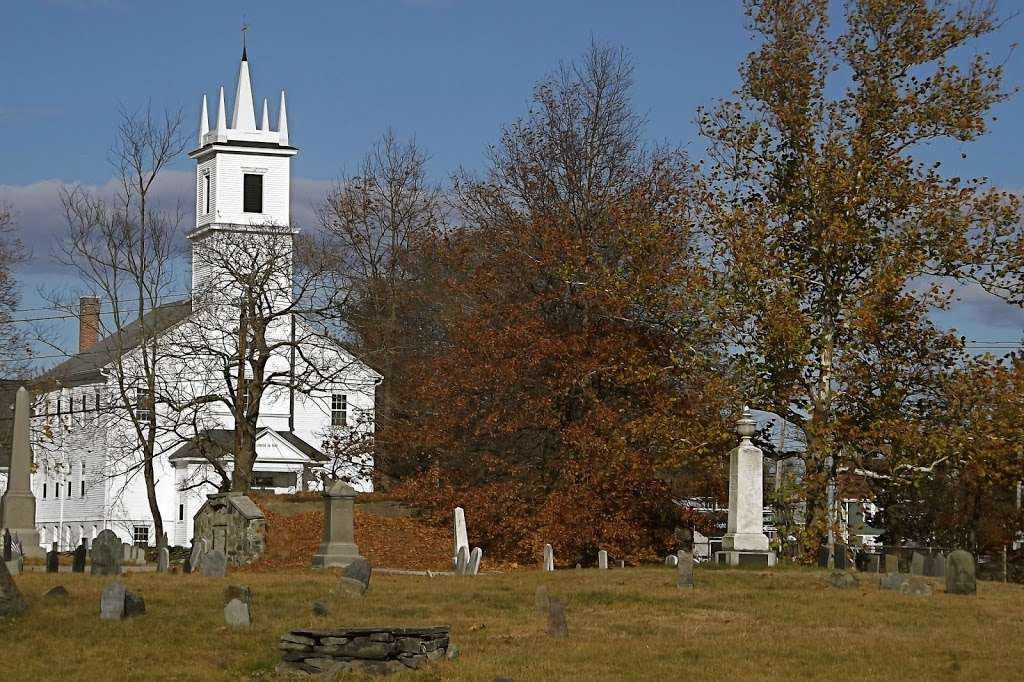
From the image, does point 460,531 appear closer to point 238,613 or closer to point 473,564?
point 473,564

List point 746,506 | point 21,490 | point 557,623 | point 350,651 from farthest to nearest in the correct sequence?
point 21,490 → point 746,506 → point 557,623 → point 350,651

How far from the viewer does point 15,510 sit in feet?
103

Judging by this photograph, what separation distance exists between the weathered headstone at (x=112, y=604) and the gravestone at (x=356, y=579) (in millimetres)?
3655

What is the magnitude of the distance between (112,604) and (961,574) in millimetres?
11557

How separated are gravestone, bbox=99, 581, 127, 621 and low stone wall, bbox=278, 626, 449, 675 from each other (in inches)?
123

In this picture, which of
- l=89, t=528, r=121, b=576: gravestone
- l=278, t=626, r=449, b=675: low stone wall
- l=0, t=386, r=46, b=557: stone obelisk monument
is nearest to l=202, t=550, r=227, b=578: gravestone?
l=89, t=528, r=121, b=576: gravestone

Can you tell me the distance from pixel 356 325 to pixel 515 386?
1641 cm

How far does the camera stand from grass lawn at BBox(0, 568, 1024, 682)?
15.4m

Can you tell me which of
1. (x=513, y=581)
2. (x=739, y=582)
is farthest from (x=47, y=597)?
(x=739, y=582)

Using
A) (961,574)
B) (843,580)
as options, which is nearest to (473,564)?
(843,580)

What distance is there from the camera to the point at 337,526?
29312 millimetres

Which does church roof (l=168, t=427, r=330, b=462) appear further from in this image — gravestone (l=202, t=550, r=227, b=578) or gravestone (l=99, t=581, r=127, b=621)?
gravestone (l=99, t=581, r=127, b=621)

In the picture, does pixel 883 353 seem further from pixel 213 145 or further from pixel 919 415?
pixel 213 145

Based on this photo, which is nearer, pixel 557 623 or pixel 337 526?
pixel 557 623
